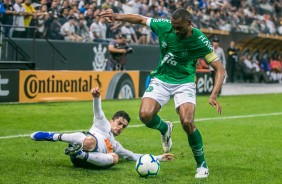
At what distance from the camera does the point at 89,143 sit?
1010cm

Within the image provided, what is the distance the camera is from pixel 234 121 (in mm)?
18703

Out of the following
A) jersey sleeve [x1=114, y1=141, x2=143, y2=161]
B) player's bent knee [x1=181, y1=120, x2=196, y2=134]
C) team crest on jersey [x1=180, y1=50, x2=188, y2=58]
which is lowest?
jersey sleeve [x1=114, y1=141, x2=143, y2=161]

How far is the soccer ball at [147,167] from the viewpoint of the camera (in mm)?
9773

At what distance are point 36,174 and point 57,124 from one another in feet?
22.7

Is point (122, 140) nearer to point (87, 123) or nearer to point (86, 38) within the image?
point (87, 123)

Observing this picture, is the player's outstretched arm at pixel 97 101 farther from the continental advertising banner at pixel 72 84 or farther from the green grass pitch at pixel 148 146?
the continental advertising banner at pixel 72 84

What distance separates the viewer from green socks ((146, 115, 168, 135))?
11133mm

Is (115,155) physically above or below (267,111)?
above

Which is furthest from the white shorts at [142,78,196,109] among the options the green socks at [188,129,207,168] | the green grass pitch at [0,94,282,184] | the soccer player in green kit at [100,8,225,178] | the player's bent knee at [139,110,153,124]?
the green grass pitch at [0,94,282,184]

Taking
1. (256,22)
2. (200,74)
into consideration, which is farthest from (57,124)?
(256,22)

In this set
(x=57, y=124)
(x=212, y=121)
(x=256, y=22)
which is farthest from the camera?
(x=256, y=22)

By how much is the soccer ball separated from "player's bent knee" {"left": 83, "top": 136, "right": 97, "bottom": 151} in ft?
2.31

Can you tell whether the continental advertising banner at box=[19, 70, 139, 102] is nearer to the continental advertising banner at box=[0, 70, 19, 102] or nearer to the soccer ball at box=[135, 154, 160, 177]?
the continental advertising banner at box=[0, 70, 19, 102]

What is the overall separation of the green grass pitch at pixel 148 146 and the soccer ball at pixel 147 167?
0.11 m
